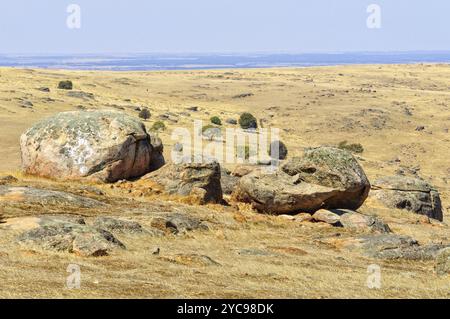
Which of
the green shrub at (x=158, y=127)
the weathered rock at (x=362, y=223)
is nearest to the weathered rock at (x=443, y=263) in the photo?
the weathered rock at (x=362, y=223)

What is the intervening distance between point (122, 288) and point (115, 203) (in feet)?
36.4

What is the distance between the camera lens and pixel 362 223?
2773 centimetres

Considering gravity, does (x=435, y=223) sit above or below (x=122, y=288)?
below

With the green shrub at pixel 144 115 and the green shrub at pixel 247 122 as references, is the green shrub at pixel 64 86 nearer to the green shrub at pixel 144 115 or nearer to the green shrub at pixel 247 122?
the green shrub at pixel 144 115

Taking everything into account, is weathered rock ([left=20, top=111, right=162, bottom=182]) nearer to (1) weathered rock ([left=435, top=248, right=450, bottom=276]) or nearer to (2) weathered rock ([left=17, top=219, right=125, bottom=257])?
(2) weathered rock ([left=17, top=219, right=125, bottom=257])

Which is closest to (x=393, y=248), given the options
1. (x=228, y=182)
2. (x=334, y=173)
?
(x=334, y=173)

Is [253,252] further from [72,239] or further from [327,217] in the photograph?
[327,217]

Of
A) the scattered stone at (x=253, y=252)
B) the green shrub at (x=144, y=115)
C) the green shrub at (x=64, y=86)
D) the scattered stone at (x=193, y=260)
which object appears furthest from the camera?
the green shrub at (x=64, y=86)

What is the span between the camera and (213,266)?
1852 cm

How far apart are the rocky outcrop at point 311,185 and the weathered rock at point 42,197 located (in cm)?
708

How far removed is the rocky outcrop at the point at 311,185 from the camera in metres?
28.3
